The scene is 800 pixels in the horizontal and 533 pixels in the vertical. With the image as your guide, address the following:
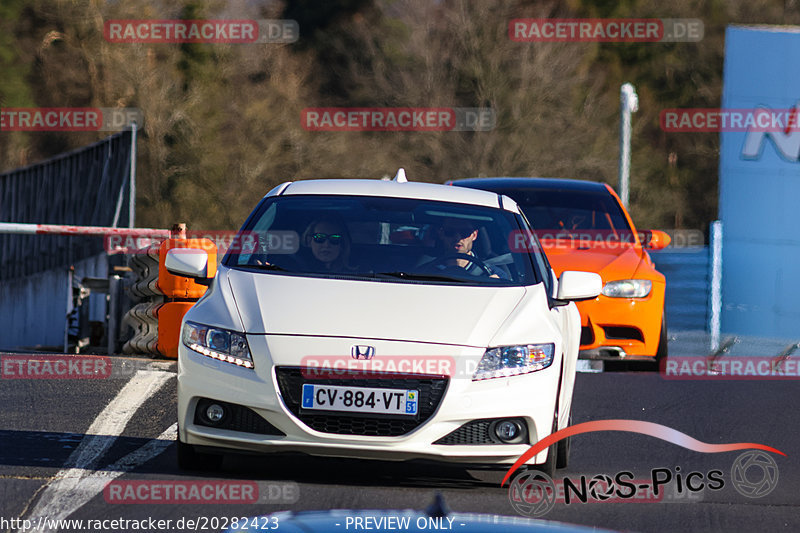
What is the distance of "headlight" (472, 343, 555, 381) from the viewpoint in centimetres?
643

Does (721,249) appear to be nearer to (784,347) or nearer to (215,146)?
(784,347)

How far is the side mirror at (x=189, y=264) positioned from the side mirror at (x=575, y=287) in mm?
1909

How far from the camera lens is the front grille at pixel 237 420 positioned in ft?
20.9

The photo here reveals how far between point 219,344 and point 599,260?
5943mm

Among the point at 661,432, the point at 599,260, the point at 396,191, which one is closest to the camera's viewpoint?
the point at 396,191

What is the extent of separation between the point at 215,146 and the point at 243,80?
5032mm

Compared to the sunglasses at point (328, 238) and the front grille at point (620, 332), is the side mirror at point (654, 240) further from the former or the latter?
the sunglasses at point (328, 238)

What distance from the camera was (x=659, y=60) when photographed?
187 feet

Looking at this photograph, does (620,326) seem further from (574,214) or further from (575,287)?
(575,287)

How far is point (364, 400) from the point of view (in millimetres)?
6293

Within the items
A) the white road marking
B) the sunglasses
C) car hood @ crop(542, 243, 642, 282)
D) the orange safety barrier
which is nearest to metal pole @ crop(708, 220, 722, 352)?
car hood @ crop(542, 243, 642, 282)

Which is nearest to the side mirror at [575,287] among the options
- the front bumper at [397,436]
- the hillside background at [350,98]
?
the front bumper at [397,436]

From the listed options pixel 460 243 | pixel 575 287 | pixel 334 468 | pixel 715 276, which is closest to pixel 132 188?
pixel 715 276

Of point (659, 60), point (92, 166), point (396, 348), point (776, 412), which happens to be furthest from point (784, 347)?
point (659, 60)
